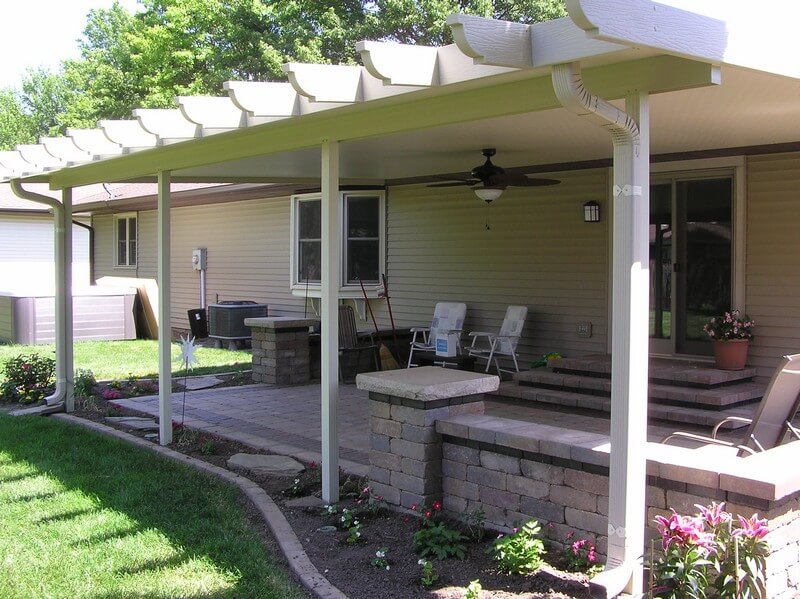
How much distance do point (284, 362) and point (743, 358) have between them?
4998 millimetres

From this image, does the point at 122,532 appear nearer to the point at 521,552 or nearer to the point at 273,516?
the point at 273,516

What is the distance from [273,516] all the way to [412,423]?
0.96 m

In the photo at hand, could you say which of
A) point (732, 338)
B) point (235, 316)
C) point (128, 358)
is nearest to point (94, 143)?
point (732, 338)

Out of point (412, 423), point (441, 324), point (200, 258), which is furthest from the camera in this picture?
point (200, 258)

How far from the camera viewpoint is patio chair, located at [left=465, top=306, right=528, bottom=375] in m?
8.57

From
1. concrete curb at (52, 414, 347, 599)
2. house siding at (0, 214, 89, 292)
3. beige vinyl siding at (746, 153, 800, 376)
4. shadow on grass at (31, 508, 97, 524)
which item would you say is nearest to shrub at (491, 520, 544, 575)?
concrete curb at (52, 414, 347, 599)

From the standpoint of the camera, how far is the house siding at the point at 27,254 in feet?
67.4

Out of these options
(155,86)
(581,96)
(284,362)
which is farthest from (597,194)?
(155,86)

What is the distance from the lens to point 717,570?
9.98 feet

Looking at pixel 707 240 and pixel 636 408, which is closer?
pixel 636 408

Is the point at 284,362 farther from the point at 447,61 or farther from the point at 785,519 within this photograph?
the point at 785,519

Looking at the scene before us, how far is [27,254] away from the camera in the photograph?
68.2 feet

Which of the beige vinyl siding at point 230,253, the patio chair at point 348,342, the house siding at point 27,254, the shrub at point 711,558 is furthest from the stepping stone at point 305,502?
the house siding at point 27,254

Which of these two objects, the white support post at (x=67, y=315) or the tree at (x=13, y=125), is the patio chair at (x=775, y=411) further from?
the tree at (x=13, y=125)
